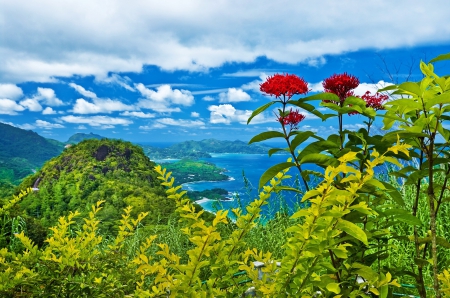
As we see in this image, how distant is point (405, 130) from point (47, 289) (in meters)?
1.71

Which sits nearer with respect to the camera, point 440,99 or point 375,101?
point 440,99

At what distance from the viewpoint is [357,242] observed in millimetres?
1540

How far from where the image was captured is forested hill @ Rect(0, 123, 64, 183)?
80188 millimetres

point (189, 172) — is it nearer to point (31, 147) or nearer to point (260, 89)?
point (260, 89)

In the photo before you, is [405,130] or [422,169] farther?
[422,169]

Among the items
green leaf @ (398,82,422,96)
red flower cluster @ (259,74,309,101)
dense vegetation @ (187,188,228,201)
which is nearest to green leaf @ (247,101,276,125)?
red flower cluster @ (259,74,309,101)

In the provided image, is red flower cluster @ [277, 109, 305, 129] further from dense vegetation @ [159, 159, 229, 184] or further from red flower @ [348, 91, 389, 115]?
dense vegetation @ [159, 159, 229, 184]

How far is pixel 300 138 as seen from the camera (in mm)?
1681

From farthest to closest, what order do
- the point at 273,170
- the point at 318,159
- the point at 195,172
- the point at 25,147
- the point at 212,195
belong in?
the point at 25,147, the point at 195,172, the point at 212,195, the point at 273,170, the point at 318,159

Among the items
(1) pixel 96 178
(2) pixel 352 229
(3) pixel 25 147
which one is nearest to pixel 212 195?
(2) pixel 352 229

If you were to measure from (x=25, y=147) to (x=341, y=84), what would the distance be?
366ft

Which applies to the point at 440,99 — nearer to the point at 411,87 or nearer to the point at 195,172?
the point at 411,87

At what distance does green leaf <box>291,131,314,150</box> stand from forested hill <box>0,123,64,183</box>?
79.6m

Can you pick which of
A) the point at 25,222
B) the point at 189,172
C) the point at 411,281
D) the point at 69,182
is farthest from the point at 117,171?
the point at 411,281
